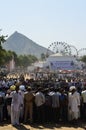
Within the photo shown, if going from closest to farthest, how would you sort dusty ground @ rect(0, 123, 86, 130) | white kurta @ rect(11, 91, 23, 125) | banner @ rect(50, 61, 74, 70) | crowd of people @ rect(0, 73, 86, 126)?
dusty ground @ rect(0, 123, 86, 130) < white kurta @ rect(11, 91, 23, 125) < crowd of people @ rect(0, 73, 86, 126) < banner @ rect(50, 61, 74, 70)

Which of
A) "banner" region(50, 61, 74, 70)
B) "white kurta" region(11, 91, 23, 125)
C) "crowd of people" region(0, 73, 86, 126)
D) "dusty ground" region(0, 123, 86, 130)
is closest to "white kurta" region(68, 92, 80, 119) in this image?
"crowd of people" region(0, 73, 86, 126)

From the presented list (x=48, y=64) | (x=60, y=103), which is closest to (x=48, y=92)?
(x=60, y=103)

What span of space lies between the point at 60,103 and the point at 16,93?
1861 millimetres

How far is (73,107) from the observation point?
1486cm

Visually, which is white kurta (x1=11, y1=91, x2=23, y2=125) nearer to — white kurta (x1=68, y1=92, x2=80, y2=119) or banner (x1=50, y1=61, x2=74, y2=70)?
white kurta (x1=68, y1=92, x2=80, y2=119)

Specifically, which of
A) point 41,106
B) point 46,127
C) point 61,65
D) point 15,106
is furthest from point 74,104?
→ point 61,65

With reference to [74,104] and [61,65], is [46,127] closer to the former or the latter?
[74,104]

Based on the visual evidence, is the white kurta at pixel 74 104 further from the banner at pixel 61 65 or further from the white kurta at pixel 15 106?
the banner at pixel 61 65

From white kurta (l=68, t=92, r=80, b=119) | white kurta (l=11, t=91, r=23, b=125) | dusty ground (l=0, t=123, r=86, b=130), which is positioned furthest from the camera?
white kurta (l=68, t=92, r=80, b=119)

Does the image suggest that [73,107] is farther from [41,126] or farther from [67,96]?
[41,126]

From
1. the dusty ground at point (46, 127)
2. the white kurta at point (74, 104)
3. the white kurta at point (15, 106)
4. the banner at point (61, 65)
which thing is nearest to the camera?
the dusty ground at point (46, 127)

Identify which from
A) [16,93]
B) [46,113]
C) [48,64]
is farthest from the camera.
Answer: [48,64]

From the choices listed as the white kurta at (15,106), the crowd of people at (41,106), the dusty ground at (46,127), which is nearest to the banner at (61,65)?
the crowd of people at (41,106)

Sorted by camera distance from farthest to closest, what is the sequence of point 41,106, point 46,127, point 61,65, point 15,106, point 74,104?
point 61,65 → point 74,104 → point 41,106 → point 15,106 → point 46,127
